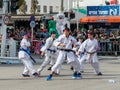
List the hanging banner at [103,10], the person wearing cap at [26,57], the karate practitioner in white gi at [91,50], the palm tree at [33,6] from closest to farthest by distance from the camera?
the person wearing cap at [26,57]
the karate practitioner in white gi at [91,50]
the hanging banner at [103,10]
the palm tree at [33,6]

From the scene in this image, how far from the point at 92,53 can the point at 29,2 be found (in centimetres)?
6909

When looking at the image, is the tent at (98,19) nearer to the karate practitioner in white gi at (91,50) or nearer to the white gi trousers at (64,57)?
the karate practitioner in white gi at (91,50)

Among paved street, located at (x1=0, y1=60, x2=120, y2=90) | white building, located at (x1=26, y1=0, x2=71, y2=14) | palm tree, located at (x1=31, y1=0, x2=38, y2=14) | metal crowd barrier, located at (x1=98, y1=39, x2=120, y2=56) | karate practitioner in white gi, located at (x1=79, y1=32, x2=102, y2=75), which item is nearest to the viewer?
paved street, located at (x1=0, y1=60, x2=120, y2=90)

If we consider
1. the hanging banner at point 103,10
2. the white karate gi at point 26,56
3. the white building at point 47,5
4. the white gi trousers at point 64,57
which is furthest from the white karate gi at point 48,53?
the white building at point 47,5

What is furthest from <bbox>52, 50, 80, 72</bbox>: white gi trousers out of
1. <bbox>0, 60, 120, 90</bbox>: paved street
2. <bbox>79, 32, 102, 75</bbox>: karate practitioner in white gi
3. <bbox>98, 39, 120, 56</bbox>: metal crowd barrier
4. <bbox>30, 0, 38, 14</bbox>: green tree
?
<bbox>30, 0, 38, 14</bbox>: green tree

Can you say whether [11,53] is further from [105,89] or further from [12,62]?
[105,89]

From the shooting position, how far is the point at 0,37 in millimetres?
28438

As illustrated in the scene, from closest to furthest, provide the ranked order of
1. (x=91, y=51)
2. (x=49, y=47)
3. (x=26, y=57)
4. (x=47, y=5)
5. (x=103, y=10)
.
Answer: (x=26, y=57) → (x=49, y=47) → (x=91, y=51) → (x=103, y=10) → (x=47, y=5)

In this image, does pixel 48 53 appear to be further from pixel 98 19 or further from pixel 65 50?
pixel 98 19

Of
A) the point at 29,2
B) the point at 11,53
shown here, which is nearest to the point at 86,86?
the point at 11,53

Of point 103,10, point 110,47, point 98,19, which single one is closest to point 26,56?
point 110,47

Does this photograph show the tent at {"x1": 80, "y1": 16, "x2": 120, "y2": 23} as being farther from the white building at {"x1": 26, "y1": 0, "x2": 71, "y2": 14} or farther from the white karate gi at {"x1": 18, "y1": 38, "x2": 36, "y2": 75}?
the white building at {"x1": 26, "y1": 0, "x2": 71, "y2": 14}

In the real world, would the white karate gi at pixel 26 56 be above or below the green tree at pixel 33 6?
below

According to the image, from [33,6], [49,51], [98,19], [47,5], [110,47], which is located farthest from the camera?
[47,5]
